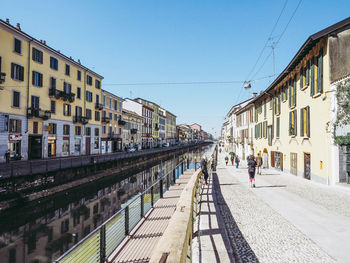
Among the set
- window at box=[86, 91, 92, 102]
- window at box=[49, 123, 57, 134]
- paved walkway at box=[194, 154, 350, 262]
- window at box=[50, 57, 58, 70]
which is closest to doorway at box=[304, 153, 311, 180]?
paved walkway at box=[194, 154, 350, 262]

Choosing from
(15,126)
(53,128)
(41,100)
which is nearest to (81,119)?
(53,128)

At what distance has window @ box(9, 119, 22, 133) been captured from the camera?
21852 millimetres

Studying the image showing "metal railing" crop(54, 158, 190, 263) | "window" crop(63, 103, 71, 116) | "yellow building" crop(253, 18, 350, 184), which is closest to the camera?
"metal railing" crop(54, 158, 190, 263)

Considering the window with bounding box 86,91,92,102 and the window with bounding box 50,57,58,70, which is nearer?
the window with bounding box 50,57,58,70

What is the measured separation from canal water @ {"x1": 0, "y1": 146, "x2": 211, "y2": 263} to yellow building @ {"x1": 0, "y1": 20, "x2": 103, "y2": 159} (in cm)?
1071

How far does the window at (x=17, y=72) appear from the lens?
865 inches

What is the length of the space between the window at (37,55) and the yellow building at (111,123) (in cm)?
1569

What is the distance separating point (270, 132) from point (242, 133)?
1563 cm

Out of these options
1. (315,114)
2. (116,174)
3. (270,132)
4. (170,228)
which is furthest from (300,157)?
(116,174)

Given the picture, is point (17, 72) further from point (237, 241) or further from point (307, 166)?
point (307, 166)

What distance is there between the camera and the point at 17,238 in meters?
9.11

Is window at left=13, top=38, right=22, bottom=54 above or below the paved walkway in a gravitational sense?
above

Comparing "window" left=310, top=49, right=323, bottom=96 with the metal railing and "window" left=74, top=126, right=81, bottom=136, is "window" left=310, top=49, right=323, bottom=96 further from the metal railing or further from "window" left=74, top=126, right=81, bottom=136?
"window" left=74, top=126, right=81, bottom=136

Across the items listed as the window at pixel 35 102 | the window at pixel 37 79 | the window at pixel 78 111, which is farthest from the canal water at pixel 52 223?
the window at pixel 78 111
